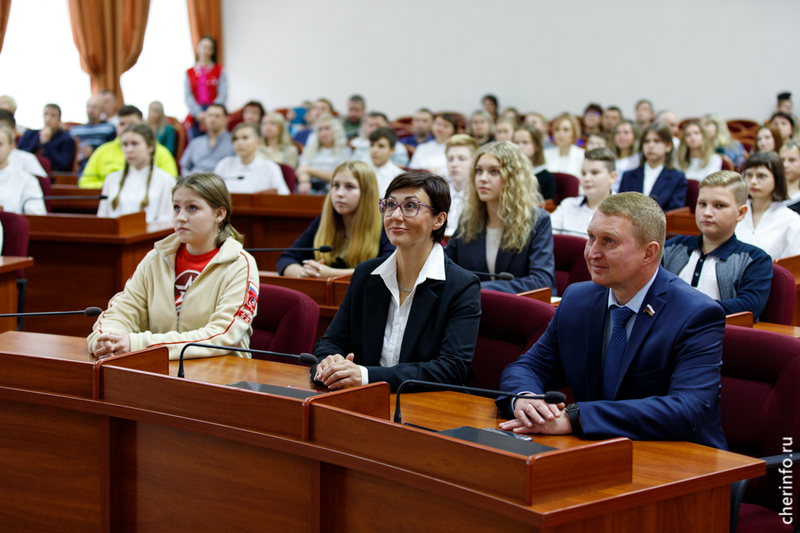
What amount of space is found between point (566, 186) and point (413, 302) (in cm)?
389

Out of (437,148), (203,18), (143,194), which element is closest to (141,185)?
(143,194)

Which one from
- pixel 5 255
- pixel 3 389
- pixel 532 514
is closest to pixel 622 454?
pixel 532 514

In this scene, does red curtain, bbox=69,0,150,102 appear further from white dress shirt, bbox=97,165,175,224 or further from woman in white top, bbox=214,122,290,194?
white dress shirt, bbox=97,165,175,224

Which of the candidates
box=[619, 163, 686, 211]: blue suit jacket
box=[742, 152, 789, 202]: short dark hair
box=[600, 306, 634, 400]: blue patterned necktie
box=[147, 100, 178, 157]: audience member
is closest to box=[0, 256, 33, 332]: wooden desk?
box=[600, 306, 634, 400]: blue patterned necktie

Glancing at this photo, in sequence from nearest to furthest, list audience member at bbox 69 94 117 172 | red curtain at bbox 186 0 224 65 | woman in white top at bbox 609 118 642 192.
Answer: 1. woman in white top at bbox 609 118 642 192
2. audience member at bbox 69 94 117 172
3. red curtain at bbox 186 0 224 65

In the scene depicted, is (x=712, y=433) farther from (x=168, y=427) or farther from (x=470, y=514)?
(x=168, y=427)

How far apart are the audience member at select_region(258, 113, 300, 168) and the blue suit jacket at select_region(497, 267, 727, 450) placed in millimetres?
5428

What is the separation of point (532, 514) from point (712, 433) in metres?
0.70

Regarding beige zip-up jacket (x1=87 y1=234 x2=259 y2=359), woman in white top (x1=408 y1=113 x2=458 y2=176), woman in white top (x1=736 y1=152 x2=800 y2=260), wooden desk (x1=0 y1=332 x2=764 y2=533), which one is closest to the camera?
wooden desk (x1=0 y1=332 x2=764 y2=533)

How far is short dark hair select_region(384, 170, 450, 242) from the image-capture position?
2.15 m

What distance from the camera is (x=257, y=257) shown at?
5352mm

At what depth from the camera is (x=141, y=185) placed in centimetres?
504

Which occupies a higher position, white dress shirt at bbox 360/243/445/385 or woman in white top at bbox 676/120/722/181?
woman in white top at bbox 676/120/722/181

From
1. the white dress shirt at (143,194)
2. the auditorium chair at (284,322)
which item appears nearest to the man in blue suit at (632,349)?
the auditorium chair at (284,322)
